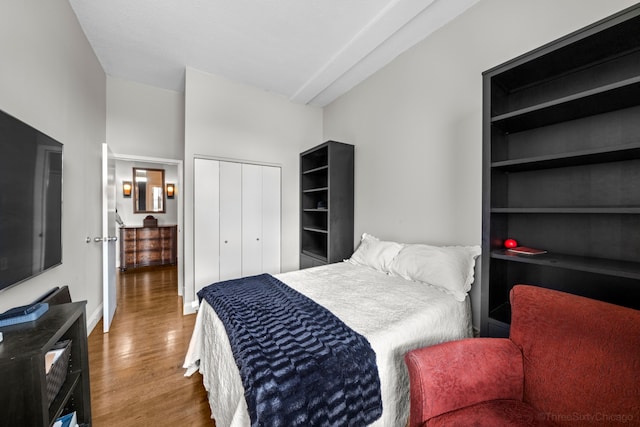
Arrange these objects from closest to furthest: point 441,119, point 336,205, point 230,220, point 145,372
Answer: point 145,372, point 441,119, point 336,205, point 230,220

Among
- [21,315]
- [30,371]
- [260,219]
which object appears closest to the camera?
[30,371]

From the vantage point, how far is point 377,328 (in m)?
1.36

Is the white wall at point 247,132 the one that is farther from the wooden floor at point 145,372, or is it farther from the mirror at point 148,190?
the mirror at point 148,190

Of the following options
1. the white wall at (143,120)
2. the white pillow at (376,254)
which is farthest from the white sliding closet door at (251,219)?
the white pillow at (376,254)

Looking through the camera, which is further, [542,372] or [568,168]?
[568,168]

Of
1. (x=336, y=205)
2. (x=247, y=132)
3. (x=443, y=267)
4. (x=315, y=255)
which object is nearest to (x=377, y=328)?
(x=443, y=267)

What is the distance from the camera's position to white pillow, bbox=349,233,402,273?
95.7 inches

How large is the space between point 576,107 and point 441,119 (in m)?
1.02

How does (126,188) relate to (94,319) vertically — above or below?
above

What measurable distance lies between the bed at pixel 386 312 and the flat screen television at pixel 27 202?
99 cm

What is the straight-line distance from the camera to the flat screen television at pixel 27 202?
3.95 ft

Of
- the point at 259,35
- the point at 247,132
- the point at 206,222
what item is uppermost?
the point at 259,35

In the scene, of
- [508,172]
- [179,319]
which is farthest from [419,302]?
[179,319]

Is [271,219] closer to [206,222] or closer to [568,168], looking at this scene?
[206,222]
